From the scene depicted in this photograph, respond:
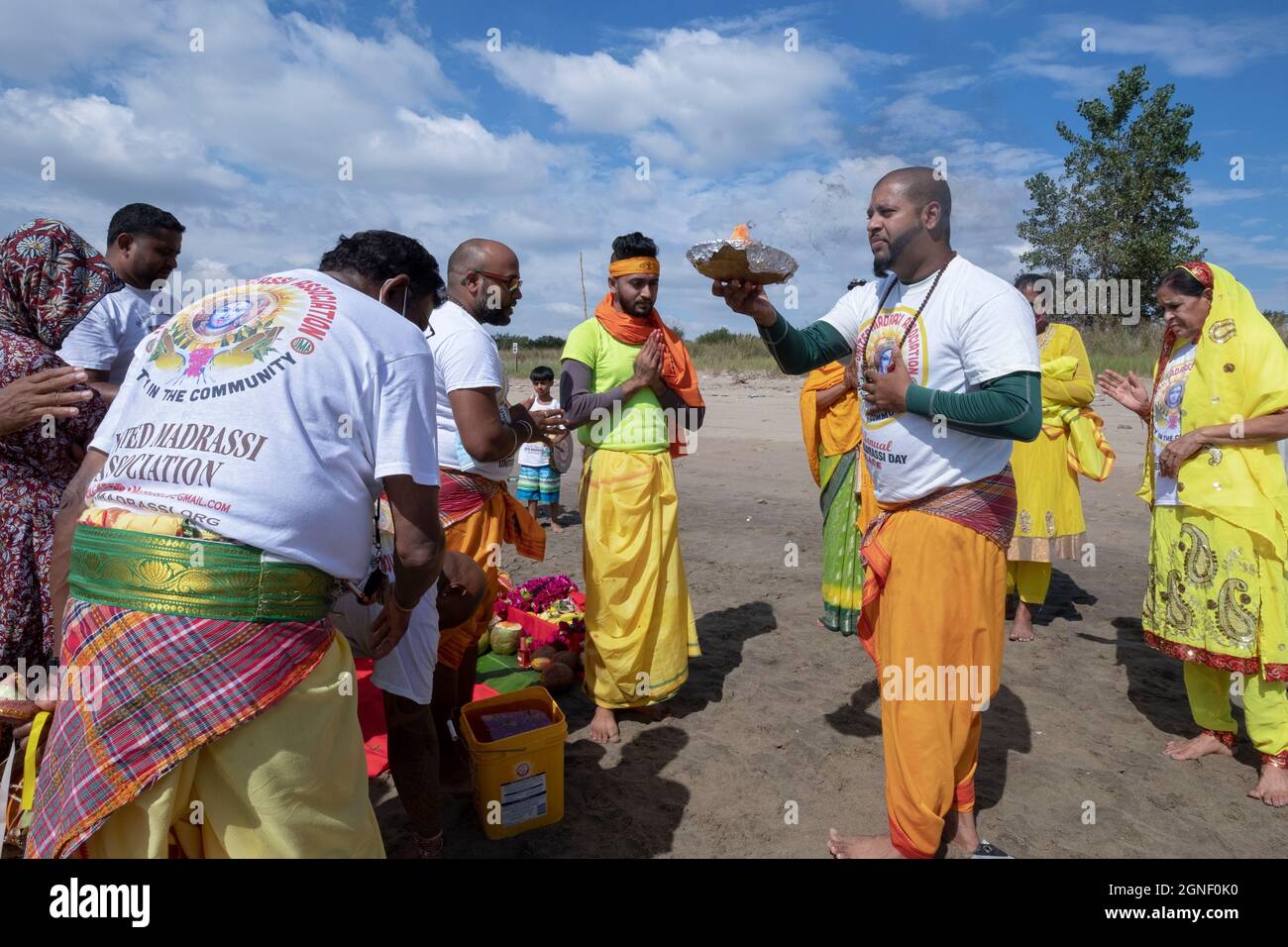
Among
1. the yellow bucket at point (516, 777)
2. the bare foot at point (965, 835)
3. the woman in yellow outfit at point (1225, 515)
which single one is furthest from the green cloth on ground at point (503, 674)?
the woman in yellow outfit at point (1225, 515)

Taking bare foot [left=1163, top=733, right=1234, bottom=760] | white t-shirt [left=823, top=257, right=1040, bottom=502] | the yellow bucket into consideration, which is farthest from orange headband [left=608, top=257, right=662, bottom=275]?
bare foot [left=1163, top=733, right=1234, bottom=760]

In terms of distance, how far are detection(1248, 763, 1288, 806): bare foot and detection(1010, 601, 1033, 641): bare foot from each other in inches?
77.1

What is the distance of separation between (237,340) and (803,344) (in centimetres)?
202

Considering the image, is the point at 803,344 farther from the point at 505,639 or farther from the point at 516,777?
the point at 505,639

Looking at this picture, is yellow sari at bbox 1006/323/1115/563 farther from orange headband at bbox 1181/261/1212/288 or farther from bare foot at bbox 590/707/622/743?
bare foot at bbox 590/707/622/743

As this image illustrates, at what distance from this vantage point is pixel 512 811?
3.26 m

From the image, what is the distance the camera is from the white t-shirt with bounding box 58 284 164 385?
142 inches

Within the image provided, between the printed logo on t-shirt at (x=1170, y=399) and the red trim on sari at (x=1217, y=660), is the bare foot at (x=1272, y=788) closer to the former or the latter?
the red trim on sari at (x=1217, y=660)

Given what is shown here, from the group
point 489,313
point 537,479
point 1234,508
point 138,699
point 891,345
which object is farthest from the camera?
point 537,479

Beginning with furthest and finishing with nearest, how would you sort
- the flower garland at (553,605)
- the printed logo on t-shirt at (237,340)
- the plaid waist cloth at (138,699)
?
the flower garland at (553,605), the printed logo on t-shirt at (237,340), the plaid waist cloth at (138,699)

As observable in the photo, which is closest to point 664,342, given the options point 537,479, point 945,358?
point 945,358

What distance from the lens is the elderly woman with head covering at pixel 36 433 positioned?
8.95 feet

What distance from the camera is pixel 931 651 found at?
277cm

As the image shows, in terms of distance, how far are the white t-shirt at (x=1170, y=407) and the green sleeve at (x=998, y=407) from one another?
188 cm
